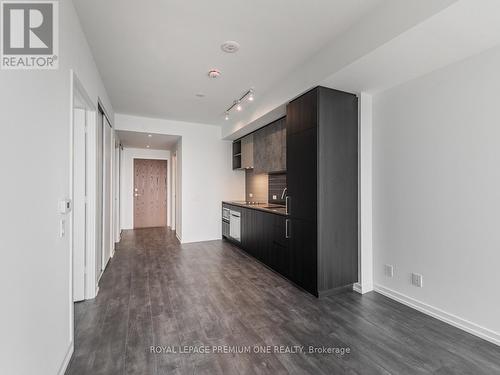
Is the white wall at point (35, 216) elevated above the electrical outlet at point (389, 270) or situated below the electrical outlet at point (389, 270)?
above

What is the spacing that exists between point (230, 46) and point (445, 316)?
11.1 feet

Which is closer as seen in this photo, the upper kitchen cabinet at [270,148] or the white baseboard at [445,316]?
the white baseboard at [445,316]

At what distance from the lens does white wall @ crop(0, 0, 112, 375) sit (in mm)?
1077

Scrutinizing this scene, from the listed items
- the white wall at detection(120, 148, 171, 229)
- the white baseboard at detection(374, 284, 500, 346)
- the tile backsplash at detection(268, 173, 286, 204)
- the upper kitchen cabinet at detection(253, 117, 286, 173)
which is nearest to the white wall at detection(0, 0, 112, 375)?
the upper kitchen cabinet at detection(253, 117, 286, 173)

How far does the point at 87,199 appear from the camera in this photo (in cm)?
296

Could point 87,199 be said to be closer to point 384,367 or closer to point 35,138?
point 35,138

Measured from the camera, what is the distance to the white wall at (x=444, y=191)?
209 cm

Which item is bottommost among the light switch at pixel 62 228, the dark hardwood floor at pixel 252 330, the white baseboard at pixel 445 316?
the dark hardwood floor at pixel 252 330

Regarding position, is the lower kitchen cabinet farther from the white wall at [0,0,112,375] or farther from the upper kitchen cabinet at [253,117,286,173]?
the white wall at [0,0,112,375]

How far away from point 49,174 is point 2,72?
0.63 meters

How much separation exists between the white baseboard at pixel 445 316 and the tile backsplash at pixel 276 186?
2.26 meters

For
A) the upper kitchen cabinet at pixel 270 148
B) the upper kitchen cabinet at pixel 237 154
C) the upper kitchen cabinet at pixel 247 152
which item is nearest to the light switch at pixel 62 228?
the upper kitchen cabinet at pixel 270 148

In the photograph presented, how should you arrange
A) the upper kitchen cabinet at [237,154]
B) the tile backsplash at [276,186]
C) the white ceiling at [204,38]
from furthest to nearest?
the upper kitchen cabinet at [237,154], the tile backsplash at [276,186], the white ceiling at [204,38]

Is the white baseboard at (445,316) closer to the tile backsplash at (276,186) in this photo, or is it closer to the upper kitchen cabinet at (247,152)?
the tile backsplash at (276,186)
